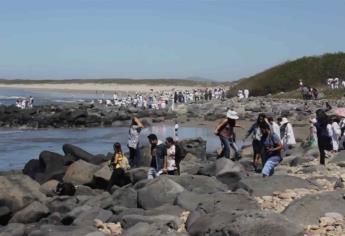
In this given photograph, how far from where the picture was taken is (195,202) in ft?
37.8

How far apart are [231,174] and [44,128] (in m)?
33.7

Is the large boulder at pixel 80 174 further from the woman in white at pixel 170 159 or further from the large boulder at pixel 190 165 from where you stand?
the woman in white at pixel 170 159

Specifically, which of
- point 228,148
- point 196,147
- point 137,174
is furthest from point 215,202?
point 196,147

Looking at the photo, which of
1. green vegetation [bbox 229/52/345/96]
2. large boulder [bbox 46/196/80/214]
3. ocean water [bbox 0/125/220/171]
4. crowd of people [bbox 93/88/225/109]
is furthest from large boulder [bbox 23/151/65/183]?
green vegetation [bbox 229/52/345/96]

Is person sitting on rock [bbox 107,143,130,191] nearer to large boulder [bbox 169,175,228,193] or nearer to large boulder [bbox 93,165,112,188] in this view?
large boulder [bbox 93,165,112,188]

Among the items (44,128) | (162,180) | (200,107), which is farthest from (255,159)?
(200,107)

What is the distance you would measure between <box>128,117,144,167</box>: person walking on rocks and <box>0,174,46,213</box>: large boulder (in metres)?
4.09

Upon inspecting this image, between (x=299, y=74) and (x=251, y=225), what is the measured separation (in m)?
53.8

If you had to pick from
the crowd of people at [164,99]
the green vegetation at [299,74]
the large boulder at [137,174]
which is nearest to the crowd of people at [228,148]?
the large boulder at [137,174]

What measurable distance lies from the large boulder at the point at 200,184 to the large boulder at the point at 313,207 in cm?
260

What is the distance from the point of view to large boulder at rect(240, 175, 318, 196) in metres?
12.0

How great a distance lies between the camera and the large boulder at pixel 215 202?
10.5m

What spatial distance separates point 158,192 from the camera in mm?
12320

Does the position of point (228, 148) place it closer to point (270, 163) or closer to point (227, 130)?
point (227, 130)
